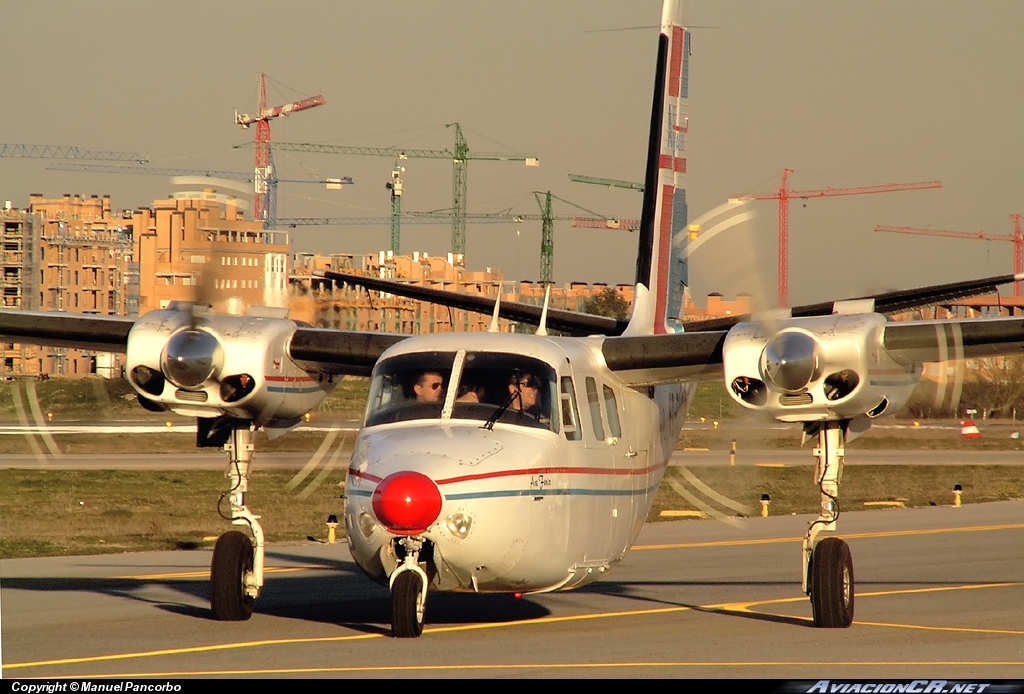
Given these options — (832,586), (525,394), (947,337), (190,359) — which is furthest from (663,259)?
(190,359)

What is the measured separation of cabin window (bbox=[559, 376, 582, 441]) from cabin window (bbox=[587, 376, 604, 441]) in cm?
40

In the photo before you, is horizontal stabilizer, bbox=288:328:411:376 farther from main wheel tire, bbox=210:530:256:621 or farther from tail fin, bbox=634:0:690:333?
tail fin, bbox=634:0:690:333

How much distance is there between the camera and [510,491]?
1138cm

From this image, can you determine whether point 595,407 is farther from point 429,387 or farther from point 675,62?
point 675,62

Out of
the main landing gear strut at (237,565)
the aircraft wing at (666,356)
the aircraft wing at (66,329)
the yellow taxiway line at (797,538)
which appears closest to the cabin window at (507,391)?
the aircraft wing at (666,356)

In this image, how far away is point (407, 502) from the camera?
35.0ft

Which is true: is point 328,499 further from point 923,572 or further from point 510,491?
point 510,491

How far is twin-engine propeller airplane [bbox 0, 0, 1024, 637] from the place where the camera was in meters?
11.2

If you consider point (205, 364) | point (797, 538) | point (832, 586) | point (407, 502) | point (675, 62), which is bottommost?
point (797, 538)

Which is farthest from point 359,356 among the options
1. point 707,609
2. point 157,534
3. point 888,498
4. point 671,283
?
point 888,498

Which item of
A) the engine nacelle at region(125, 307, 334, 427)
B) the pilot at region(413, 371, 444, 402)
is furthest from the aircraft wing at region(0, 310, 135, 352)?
the pilot at region(413, 371, 444, 402)

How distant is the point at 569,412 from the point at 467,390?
3.65 ft

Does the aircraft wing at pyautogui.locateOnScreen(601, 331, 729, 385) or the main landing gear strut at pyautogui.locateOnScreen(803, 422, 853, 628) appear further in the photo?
the aircraft wing at pyautogui.locateOnScreen(601, 331, 729, 385)

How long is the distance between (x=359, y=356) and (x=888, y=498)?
24298 mm
